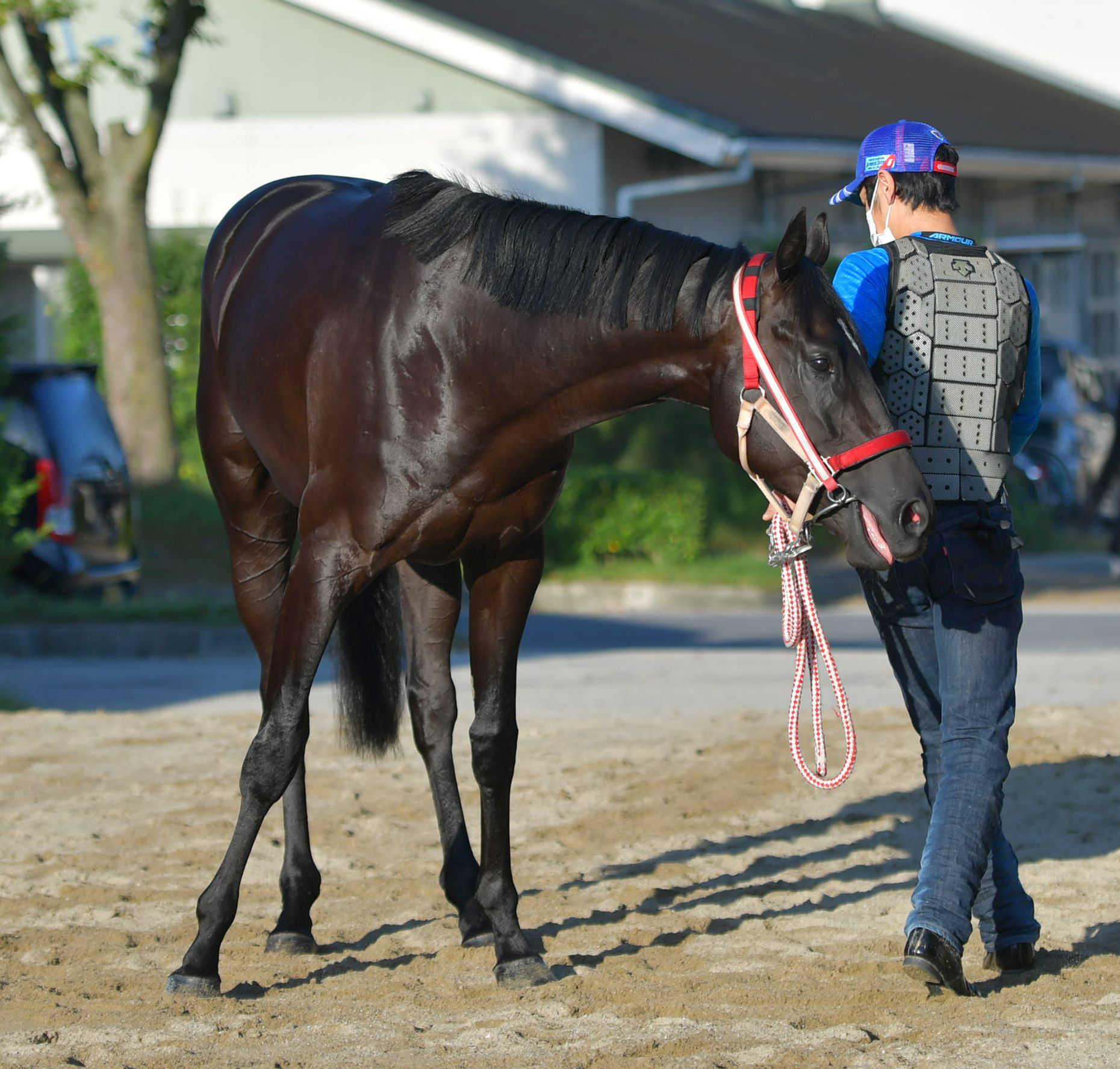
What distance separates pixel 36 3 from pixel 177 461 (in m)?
4.36

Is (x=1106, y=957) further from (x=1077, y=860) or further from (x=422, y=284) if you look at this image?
(x=422, y=284)

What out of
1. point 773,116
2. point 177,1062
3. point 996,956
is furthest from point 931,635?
point 773,116

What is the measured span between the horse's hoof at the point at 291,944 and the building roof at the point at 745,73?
15.7 meters

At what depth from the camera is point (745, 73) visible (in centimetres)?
2336

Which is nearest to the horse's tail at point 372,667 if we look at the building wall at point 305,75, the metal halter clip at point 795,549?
the metal halter clip at point 795,549

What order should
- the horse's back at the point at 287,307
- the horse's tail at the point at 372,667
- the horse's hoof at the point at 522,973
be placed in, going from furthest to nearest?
the horse's tail at the point at 372,667 → the horse's back at the point at 287,307 → the horse's hoof at the point at 522,973

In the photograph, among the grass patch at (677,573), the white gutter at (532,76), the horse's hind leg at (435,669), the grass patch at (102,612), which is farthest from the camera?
the white gutter at (532,76)

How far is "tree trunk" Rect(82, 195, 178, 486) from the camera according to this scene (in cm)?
1563

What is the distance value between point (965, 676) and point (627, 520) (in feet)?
39.4

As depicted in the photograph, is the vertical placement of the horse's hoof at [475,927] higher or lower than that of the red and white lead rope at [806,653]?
lower

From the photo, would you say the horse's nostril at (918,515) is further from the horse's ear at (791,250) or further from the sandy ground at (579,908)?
the sandy ground at (579,908)

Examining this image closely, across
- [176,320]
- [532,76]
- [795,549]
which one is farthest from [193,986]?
[176,320]

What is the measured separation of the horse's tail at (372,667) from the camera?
5.28m

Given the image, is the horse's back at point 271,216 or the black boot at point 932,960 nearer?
the black boot at point 932,960
